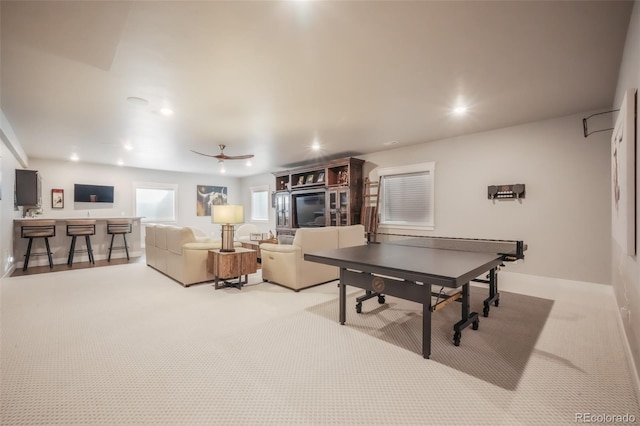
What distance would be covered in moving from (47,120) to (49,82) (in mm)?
1671

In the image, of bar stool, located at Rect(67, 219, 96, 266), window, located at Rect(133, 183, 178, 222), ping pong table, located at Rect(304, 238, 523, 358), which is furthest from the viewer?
window, located at Rect(133, 183, 178, 222)

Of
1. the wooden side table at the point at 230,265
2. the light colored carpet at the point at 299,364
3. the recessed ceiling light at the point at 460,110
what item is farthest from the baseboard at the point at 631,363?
the wooden side table at the point at 230,265

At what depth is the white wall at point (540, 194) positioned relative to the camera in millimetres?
3805

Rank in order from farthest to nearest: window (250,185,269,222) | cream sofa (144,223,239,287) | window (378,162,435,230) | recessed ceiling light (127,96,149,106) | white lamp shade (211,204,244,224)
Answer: window (250,185,269,222) < window (378,162,435,230) < cream sofa (144,223,239,287) < white lamp shade (211,204,244,224) < recessed ceiling light (127,96,149,106)

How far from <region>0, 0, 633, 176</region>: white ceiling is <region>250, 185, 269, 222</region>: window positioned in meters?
5.00

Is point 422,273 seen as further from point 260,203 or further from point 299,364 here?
point 260,203

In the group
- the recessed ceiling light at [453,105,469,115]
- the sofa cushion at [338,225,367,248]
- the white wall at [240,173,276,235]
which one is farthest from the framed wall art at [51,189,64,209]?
the recessed ceiling light at [453,105,469,115]

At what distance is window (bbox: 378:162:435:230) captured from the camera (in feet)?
17.9

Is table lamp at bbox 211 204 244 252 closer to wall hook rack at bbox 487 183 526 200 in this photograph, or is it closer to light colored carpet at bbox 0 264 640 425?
light colored carpet at bbox 0 264 640 425

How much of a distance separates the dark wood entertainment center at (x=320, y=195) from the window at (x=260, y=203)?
1.46 meters

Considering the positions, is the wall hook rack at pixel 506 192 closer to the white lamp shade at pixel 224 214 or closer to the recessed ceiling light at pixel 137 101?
the white lamp shade at pixel 224 214

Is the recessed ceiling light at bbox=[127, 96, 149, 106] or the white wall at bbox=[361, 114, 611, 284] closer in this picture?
the recessed ceiling light at bbox=[127, 96, 149, 106]

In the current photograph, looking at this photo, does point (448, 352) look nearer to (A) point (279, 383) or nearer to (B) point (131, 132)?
(A) point (279, 383)

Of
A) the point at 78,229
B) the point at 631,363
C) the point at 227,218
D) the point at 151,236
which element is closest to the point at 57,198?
the point at 78,229
